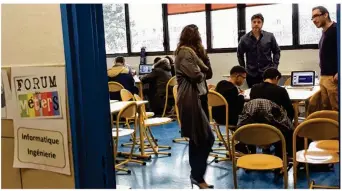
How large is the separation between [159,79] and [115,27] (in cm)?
238

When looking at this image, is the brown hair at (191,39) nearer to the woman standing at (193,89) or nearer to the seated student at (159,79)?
the woman standing at (193,89)

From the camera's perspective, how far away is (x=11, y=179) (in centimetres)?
176

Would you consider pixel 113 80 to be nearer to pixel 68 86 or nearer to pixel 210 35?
pixel 210 35

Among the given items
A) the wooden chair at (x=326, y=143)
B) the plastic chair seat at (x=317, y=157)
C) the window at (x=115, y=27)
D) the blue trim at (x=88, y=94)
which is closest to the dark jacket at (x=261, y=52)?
the wooden chair at (x=326, y=143)

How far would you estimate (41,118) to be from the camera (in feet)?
5.31

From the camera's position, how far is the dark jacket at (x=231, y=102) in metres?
4.34

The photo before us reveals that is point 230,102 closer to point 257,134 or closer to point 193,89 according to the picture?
point 193,89

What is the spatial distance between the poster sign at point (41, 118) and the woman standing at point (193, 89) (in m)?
1.81

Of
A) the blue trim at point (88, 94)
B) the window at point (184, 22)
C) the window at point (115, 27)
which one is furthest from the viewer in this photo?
the window at point (115, 27)

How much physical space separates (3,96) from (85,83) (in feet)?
1.14

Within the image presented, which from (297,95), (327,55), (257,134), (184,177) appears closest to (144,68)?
(297,95)

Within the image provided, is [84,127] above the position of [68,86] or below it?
below

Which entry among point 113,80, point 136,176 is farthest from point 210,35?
point 136,176

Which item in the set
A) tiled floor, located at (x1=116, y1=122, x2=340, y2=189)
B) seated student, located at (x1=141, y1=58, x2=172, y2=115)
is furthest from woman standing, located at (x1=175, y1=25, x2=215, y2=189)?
seated student, located at (x1=141, y1=58, x2=172, y2=115)
